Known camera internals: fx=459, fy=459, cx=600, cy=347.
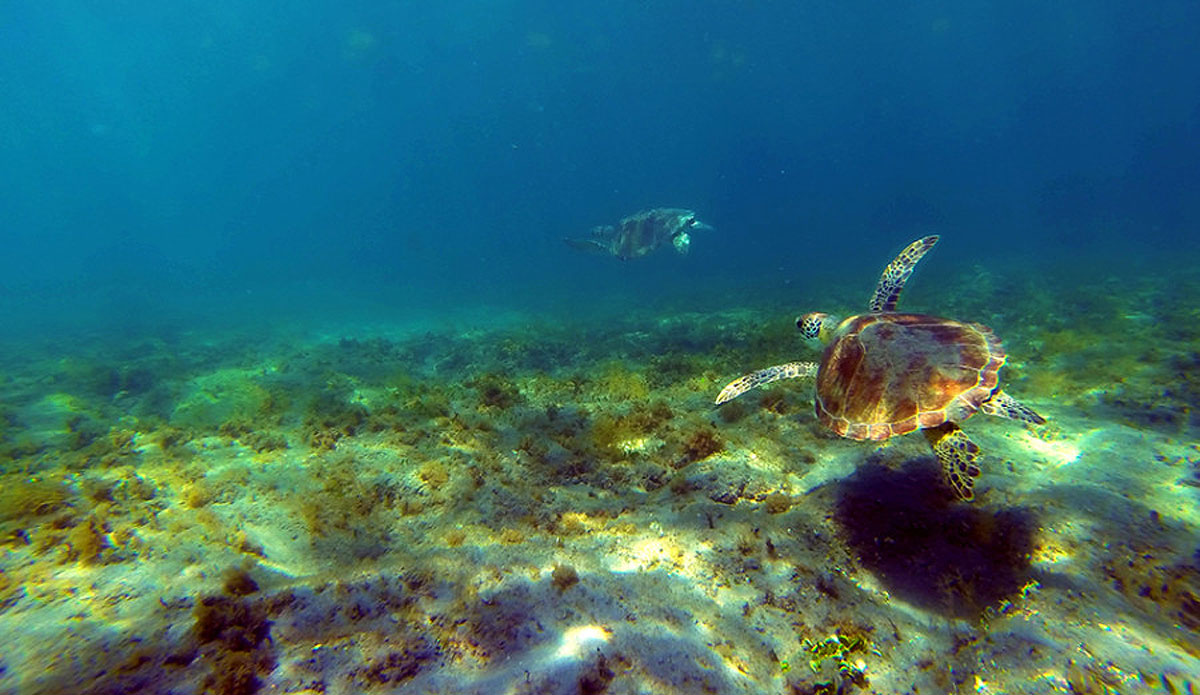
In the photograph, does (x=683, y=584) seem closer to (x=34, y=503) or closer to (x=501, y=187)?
(x=34, y=503)

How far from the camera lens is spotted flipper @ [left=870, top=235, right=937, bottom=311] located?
5012mm

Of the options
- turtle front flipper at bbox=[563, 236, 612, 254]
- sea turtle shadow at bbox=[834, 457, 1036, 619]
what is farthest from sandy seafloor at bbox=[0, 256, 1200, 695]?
turtle front flipper at bbox=[563, 236, 612, 254]

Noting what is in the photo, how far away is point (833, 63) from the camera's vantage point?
9325 cm

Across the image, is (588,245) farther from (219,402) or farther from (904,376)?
(904,376)

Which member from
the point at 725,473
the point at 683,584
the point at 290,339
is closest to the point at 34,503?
the point at 683,584

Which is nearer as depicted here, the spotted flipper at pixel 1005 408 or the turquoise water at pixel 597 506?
the turquoise water at pixel 597 506

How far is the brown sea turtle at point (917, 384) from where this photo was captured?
3.32 metres

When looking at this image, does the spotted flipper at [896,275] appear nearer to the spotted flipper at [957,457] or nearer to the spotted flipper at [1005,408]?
the spotted flipper at [1005,408]

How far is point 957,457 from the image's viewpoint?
3.24 m

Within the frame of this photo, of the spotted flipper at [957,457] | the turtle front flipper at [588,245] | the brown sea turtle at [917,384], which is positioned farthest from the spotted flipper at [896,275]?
the turtle front flipper at [588,245]

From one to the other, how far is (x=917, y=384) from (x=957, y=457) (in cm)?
57

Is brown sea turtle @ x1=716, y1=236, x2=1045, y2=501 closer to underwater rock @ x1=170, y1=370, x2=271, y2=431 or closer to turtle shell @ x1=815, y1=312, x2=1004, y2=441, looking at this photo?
turtle shell @ x1=815, y1=312, x2=1004, y2=441

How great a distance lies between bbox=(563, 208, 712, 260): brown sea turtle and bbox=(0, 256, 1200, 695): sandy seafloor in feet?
19.2

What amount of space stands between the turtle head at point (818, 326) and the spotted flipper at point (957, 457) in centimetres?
155
